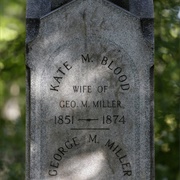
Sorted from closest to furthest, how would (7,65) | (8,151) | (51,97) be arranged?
(51,97)
(7,65)
(8,151)

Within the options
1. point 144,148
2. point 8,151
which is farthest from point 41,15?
point 8,151

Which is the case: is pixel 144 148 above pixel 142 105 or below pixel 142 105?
below

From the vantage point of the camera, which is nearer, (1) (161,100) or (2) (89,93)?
(2) (89,93)

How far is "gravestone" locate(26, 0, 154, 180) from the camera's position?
6.07m

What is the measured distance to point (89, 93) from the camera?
611cm

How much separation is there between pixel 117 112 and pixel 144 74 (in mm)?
415

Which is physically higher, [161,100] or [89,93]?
[161,100]

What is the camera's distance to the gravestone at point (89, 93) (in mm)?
6070

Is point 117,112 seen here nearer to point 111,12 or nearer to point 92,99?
point 92,99

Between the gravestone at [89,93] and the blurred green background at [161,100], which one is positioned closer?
the gravestone at [89,93]

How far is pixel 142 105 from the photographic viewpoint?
609 centimetres

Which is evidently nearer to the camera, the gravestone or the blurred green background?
the gravestone

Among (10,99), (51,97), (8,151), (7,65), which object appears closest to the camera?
(51,97)

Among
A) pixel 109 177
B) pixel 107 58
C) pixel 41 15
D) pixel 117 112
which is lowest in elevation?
pixel 109 177
